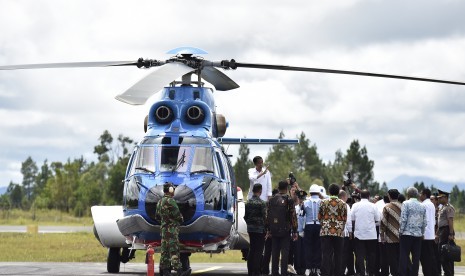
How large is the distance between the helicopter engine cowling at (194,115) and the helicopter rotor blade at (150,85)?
4.42 feet

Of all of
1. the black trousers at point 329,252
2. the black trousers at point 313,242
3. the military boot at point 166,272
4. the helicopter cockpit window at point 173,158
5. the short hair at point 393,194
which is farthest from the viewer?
the black trousers at point 313,242

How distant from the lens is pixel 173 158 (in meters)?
18.2

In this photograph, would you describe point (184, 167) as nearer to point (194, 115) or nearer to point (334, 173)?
point (194, 115)

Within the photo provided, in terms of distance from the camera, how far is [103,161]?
178 metres

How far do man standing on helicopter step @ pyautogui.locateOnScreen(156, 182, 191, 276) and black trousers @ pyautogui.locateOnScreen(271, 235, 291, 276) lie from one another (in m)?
2.84

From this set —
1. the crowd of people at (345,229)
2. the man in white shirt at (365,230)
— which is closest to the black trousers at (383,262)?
the crowd of people at (345,229)

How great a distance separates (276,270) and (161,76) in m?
5.49

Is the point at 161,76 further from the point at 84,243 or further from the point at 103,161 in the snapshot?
the point at 103,161

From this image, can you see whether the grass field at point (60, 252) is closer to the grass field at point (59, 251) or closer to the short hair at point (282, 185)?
the grass field at point (59, 251)

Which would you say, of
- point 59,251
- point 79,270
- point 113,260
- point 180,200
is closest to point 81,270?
point 79,270

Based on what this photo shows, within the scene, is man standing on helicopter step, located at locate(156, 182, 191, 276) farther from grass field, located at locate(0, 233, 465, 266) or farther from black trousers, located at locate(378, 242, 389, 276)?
grass field, located at locate(0, 233, 465, 266)

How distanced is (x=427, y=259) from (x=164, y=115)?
21.0ft

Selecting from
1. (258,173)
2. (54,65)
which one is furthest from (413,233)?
(54,65)

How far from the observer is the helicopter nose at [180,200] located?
17344 mm
